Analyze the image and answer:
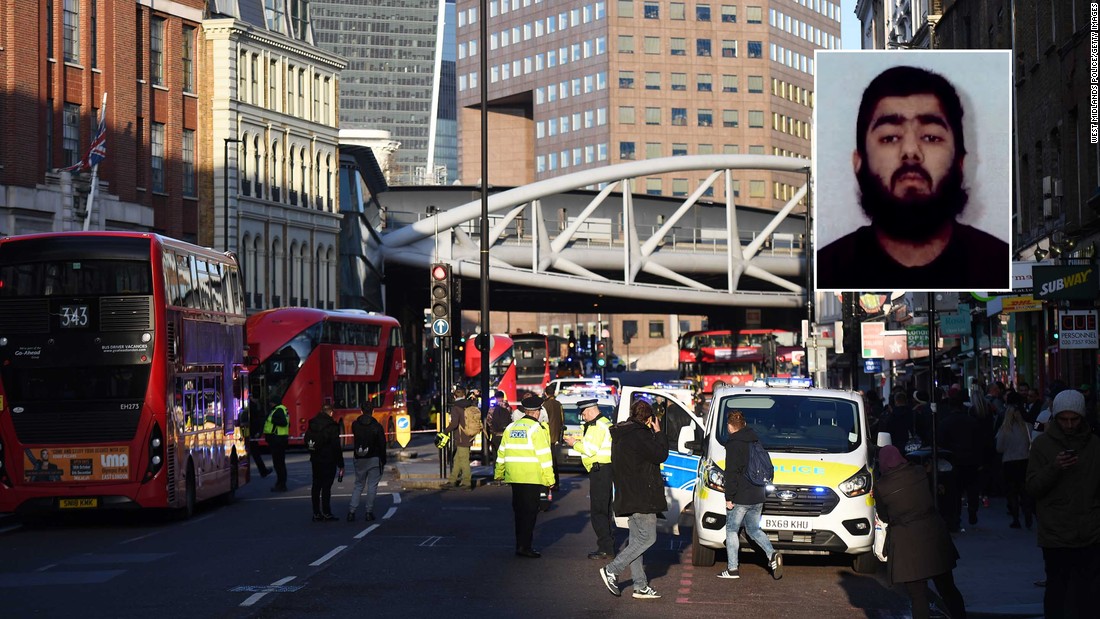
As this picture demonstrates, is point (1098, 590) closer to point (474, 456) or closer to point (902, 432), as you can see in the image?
point (902, 432)

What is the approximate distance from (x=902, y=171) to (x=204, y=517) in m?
13.5

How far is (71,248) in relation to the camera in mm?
23000

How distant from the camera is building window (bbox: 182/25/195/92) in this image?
63.5m

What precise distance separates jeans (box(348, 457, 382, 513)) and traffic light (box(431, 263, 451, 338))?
6.98 meters

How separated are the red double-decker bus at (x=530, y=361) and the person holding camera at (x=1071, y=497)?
52.1 m

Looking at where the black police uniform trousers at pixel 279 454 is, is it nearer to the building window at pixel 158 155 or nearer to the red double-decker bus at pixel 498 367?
the red double-decker bus at pixel 498 367

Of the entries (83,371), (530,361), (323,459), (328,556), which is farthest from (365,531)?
(530,361)

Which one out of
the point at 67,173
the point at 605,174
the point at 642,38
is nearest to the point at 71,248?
the point at 67,173

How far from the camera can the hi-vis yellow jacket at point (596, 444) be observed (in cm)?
1877

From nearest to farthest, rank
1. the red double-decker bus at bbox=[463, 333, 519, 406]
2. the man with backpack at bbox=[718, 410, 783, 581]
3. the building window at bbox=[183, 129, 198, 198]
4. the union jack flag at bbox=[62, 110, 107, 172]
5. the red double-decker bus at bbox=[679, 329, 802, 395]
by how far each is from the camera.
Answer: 1. the man with backpack at bbox=[718, 410, 783, 581]
2. the union jack flag at bbox=[62, 110, 107, 172]
3. the red double-decker bus at bbox=[463, 333, 519, 406]
4. the building window at bbox=[183, 129, 198, 198]
5. the red double-decker bus at bbox=[679, 329, 802, 395]

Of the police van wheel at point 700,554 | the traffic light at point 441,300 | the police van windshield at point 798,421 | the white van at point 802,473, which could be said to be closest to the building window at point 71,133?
the traffic light at point 441,300

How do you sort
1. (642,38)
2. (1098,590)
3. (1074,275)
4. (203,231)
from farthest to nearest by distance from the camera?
(642,38)
(203,231)
(1074,275)
(1098,590)

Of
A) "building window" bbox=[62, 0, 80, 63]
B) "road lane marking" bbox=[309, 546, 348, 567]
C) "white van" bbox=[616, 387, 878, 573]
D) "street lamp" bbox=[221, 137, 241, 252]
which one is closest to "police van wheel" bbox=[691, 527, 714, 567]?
"white van" bbox=[616, 387, 878, 573]

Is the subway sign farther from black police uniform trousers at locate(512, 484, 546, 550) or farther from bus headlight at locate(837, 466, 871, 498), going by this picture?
black police uniform trousers at locate(512, 484, 546, 550)
